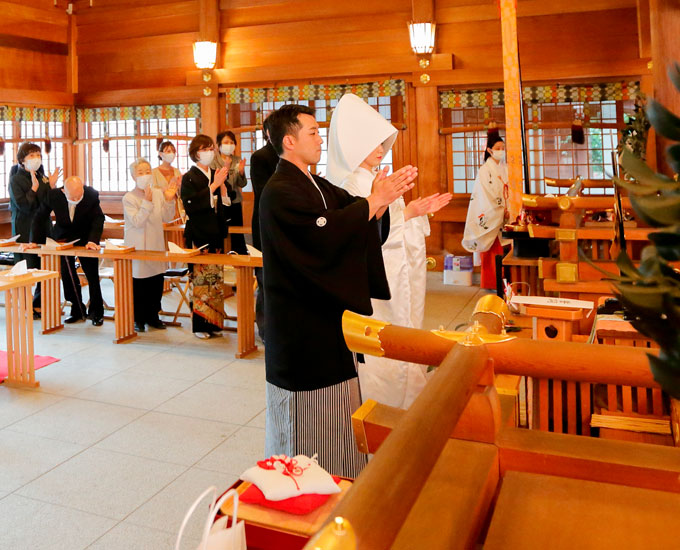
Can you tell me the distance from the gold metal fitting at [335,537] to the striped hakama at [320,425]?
1785mm

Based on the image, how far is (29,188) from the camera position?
6.91 m

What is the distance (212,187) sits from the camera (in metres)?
6.02

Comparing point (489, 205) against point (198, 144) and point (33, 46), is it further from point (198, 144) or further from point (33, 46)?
point (33, 46)

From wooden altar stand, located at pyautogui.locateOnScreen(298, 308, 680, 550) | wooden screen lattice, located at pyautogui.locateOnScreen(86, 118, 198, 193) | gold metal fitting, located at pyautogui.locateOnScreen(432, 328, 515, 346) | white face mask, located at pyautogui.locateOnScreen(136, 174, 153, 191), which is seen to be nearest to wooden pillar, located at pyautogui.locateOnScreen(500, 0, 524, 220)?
white face mask, located at pyautogui.locateOnScreen(136, 174, 153, 191)

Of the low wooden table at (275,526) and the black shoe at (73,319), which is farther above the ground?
the black shoe at (73,319)

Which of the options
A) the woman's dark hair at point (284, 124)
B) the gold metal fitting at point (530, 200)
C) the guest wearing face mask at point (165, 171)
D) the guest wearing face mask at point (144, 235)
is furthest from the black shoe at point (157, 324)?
the woman's dark hair at point (284, 124)

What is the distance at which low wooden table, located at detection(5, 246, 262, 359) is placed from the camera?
548cm

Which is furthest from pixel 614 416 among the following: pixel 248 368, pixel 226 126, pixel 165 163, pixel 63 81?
pixel 63 81

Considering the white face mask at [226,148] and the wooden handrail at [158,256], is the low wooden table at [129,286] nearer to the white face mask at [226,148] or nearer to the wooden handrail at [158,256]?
the wooden handrail at [158,256]

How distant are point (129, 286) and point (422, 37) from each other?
4706 mm

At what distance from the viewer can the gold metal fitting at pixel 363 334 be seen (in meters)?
1.60

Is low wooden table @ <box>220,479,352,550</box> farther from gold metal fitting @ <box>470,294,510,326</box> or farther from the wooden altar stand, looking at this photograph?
gold metal fitting @ <box>470,294,510,326</box>

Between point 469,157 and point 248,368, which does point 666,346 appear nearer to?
point 248,368

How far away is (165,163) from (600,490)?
6.94 meters
